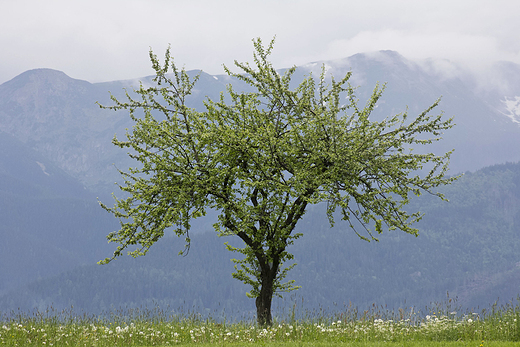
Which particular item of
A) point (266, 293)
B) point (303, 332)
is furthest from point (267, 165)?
point (303, 332)

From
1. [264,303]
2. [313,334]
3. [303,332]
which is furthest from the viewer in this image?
[264,303]

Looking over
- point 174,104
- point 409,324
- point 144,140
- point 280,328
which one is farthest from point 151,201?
point 409,324

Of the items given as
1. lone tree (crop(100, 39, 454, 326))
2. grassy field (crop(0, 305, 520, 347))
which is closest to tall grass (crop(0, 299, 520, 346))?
grassy field (crop(0, 305, 520, 347))

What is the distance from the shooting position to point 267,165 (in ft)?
53.6

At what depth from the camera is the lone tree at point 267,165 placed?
15.8 metres

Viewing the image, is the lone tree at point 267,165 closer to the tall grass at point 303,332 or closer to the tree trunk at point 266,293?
the tree trunk at point 266,293

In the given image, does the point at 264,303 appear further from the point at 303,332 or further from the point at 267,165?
the point at 267,165

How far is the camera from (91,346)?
1209 cm

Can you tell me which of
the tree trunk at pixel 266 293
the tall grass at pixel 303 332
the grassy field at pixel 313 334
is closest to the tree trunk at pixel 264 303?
the tree trunk at pixel 266 293

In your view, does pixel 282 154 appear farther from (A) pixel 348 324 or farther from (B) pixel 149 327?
(B) pixel 149 327

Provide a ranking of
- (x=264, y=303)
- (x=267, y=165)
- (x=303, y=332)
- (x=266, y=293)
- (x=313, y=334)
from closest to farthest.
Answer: (x=313, y=334) → (x=303, y=332) → (x=267, y=165) → (x=264, y=303) → (x=266, y=293)

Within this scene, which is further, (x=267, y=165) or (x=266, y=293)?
(x=266, y=293)

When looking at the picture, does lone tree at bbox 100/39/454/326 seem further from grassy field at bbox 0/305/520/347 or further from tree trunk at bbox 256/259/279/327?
grassy field at bbox 0/305/520/347

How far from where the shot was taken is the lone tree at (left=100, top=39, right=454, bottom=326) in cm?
1581
